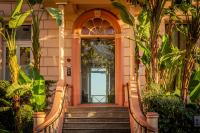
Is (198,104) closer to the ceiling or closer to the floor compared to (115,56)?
closer to the floor

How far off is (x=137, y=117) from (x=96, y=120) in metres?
2.44

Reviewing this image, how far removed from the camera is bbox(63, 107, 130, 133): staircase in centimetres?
1366

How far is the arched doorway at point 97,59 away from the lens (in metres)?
16.5

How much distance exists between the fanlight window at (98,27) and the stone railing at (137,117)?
2.60 meters

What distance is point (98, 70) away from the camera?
1712 centimetres

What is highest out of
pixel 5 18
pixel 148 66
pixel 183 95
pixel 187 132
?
pixel 5 18

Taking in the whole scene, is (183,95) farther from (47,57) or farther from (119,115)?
(47,57)

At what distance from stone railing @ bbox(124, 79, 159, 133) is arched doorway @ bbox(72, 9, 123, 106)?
66.7 inches

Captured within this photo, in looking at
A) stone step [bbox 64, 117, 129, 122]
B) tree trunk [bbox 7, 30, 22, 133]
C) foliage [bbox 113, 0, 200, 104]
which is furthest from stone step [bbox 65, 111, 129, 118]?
foliage [bbox 113, 0, 200, 104]

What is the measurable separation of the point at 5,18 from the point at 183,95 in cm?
688

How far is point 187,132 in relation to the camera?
41.7 ft

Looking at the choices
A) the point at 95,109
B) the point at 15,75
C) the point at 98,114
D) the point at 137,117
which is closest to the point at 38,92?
the point at 15,75

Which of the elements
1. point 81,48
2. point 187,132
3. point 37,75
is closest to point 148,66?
point 187,132

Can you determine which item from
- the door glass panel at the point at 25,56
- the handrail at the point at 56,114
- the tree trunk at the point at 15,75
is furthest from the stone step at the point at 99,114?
the door glass panel at the point at 25,56
